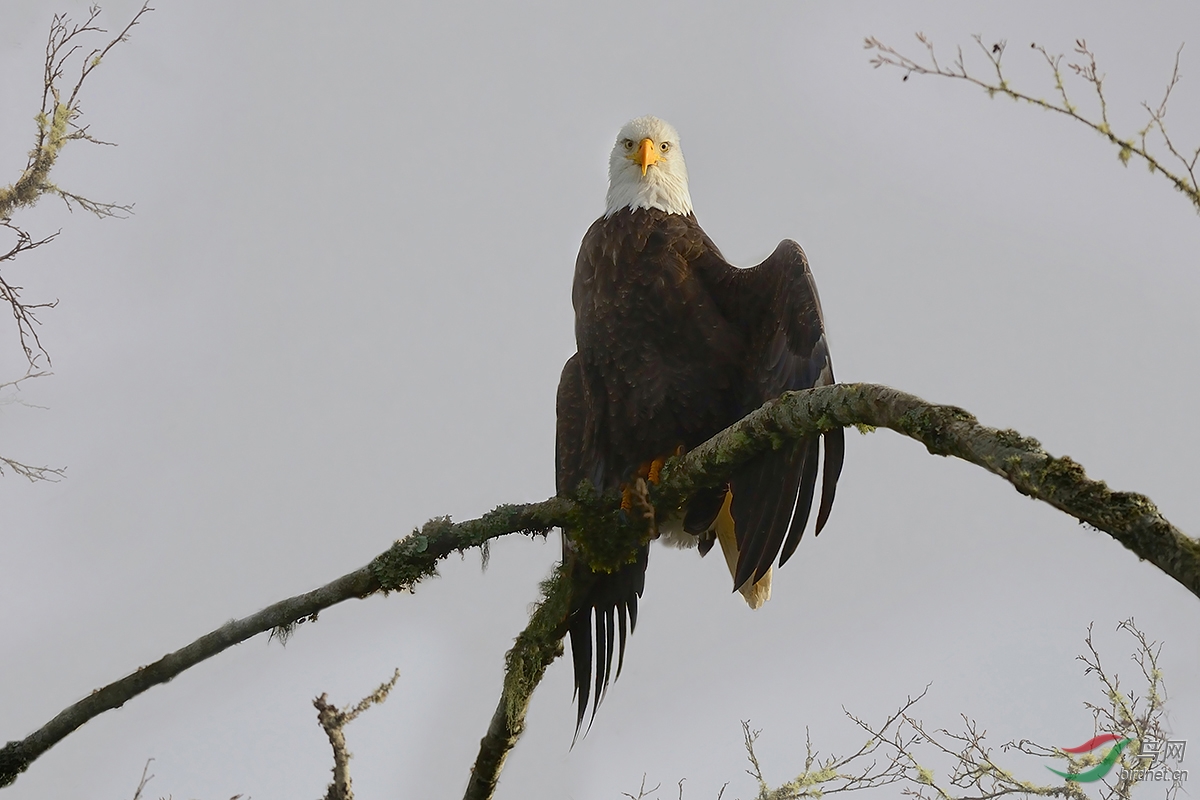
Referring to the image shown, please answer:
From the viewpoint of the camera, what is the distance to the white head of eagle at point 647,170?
4824 mm

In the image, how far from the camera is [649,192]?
483 cm

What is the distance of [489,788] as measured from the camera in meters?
3.86

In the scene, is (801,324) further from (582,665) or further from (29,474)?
(29,474)

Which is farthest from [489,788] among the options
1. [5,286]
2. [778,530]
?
[5,286]

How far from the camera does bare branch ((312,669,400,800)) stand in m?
4.44

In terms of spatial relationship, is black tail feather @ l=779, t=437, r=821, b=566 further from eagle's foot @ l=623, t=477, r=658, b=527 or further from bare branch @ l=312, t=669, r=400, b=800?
bare branch @ l=312, t=669, r=400, b=800

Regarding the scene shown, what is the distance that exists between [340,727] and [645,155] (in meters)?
2.86

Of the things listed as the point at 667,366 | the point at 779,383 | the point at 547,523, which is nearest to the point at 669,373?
the point at 667,366

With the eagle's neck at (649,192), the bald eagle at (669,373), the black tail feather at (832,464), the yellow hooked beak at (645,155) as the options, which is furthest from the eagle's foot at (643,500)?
the yellow hooked beak at (645,155)

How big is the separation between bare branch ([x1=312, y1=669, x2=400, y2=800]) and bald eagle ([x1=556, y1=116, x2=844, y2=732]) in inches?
33.2

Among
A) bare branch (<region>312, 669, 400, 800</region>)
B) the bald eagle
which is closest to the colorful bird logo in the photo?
the bald eagle

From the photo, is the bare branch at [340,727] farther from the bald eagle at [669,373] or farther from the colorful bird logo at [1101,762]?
the colorful bird logo at [1101,762]

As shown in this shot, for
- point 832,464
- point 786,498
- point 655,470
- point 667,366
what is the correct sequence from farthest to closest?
point 667,366, point 655,470, point 786,498, point 832,464

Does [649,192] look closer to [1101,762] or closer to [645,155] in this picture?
[645,155]
